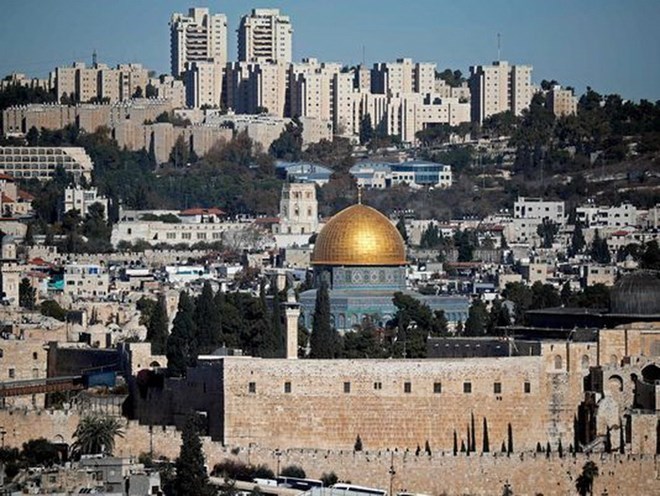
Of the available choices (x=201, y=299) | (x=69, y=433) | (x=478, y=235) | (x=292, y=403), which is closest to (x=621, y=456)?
(x=292, y=403)

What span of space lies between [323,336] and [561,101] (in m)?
92.8

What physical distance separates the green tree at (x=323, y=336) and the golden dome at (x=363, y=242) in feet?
34.5

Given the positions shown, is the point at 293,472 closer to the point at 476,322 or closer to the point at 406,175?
the point at 476,322

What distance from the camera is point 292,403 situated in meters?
48.9

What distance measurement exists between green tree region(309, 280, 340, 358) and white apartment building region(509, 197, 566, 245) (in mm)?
55567

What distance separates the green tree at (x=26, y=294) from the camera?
3044 inches

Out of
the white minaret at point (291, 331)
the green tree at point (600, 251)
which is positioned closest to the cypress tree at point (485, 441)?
the white minaret at point (291, 331)

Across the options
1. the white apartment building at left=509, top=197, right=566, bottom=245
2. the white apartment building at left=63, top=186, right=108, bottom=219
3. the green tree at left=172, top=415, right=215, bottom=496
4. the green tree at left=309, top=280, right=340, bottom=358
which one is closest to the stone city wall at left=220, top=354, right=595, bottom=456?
the green tree at left=172, top=415, right=215, bottom=496

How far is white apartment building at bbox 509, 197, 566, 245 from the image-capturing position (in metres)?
115

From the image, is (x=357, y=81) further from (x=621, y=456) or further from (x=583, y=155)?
(x=621, y=456)

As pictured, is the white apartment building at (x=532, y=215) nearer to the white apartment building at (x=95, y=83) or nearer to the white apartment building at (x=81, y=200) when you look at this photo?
the white apartment building at (x=81, y=200)

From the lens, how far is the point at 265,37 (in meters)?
162

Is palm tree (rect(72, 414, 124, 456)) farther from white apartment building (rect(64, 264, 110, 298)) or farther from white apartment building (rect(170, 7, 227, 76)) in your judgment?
white apartment building (rect(170, 7, 227, 76))

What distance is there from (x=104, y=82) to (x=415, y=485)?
108 metres
